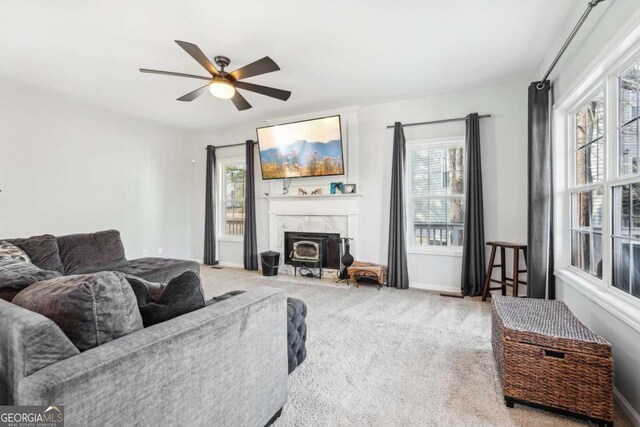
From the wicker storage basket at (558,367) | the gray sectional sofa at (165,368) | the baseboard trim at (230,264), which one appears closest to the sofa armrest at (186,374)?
the gray sectional sofa at (165,368)

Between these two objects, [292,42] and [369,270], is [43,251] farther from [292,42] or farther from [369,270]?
[369,270]

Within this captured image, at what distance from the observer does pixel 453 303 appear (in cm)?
367

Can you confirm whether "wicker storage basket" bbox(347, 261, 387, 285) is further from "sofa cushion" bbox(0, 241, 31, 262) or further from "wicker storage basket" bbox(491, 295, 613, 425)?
"sofa cushion" bbox(0, 241, 31, 262)

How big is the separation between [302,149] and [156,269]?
9.22 feet

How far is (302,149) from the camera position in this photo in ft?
16.4

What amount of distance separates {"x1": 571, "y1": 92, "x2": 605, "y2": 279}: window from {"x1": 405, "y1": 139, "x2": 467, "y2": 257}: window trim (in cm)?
137

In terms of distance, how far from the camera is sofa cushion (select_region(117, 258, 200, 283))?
3.18m

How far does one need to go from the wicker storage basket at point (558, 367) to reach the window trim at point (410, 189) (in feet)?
7.82

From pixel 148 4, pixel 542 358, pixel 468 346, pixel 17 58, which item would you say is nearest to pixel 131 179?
pixel 17 58

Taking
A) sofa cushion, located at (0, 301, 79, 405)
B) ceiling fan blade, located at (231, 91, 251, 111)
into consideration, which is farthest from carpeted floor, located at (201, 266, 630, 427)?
ceiling fan blade, located at (231, 91, 251, 111)

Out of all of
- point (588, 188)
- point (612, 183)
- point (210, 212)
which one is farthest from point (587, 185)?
point (210, 212)

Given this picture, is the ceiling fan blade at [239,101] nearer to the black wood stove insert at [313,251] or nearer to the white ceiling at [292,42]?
the white ceiling at [292,42]

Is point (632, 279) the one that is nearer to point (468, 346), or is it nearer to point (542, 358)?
point (542, 358)

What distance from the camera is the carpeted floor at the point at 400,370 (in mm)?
1680
